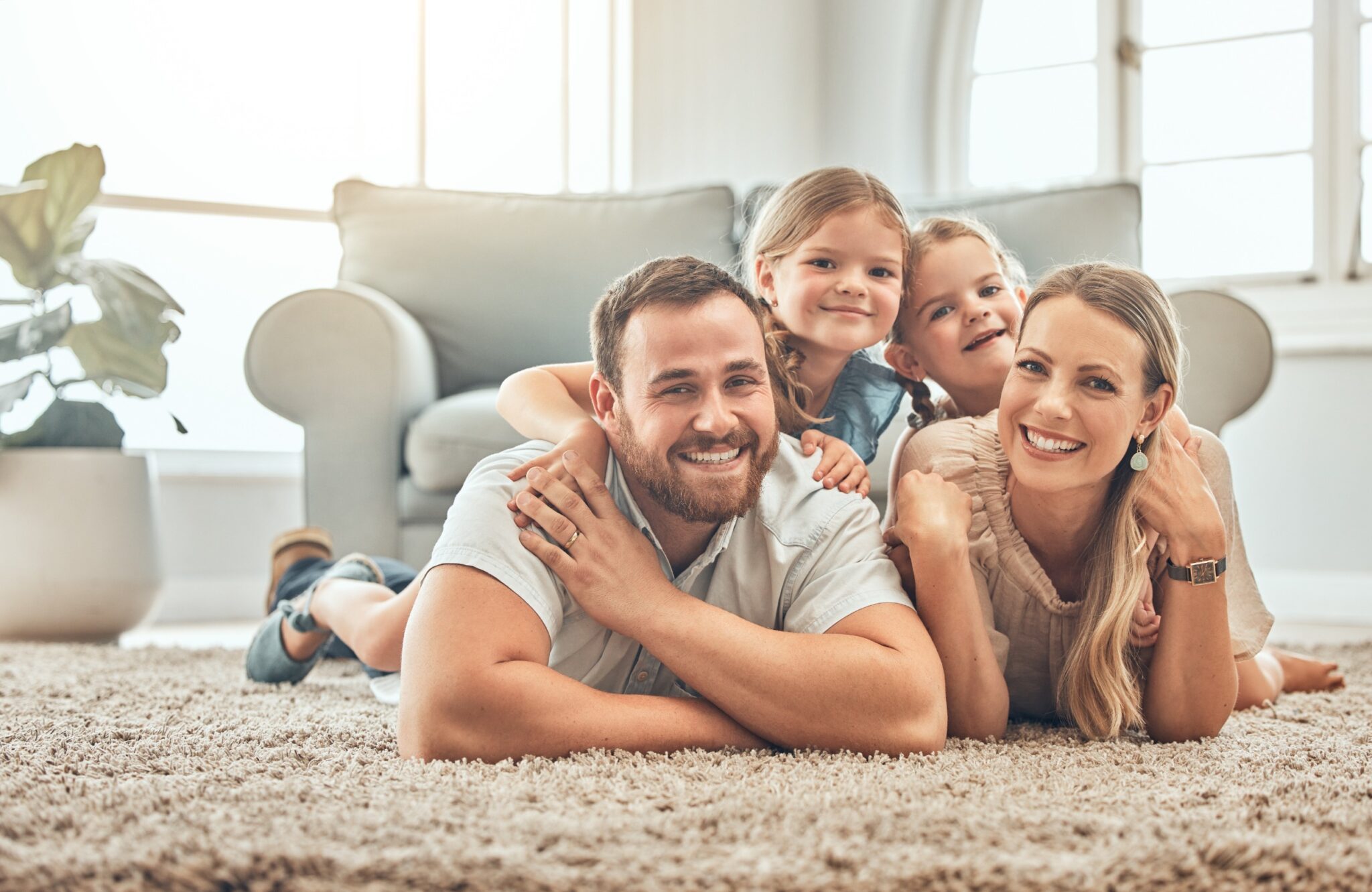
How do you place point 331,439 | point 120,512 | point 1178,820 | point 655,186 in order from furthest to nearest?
point 655,186, point 120,512, point 331,439, point 1178,820

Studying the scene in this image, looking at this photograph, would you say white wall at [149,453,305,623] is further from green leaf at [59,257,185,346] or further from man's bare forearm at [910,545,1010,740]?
man's bare forearm at [910,545,1010,740]

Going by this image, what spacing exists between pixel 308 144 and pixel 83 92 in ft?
2.18

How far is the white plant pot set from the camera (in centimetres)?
232

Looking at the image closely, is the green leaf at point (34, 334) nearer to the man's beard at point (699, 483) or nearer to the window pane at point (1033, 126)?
the man's beard at point (699, 483)

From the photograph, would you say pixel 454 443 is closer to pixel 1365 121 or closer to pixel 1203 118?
pixel 1203 118

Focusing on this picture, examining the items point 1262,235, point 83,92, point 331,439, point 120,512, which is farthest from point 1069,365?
point 83,92

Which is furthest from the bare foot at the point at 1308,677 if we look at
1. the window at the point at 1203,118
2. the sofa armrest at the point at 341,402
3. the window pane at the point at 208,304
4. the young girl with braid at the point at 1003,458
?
the window pane at the point at 208,304

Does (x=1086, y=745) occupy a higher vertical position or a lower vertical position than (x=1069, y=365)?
lower

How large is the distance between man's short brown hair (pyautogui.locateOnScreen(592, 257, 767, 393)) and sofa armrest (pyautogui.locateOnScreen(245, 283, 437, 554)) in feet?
3.53

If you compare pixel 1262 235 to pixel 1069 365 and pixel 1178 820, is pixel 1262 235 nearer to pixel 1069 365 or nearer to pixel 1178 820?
pixel 1069 365

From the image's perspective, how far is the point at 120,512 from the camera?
7.89ft

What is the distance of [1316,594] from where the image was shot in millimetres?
3176

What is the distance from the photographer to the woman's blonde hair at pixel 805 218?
59.9 inches

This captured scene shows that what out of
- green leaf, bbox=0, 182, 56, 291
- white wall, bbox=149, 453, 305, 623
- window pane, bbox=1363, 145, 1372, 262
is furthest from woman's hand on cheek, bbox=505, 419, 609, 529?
window pane, bbox=1363, 145, 1372, 262
